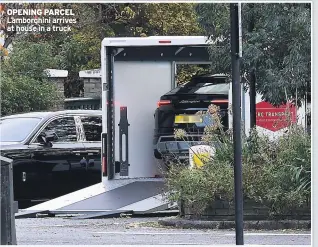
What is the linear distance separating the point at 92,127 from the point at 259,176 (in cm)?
407

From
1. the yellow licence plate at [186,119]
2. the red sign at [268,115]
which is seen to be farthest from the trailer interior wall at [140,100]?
the red sign at [268,115]

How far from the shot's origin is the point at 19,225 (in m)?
11.1

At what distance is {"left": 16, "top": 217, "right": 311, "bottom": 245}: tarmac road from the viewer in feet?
30.5

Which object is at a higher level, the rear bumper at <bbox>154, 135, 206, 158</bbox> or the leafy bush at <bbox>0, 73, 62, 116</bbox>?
the leafy bush at <bbox>0, 73, 62, 116</bbox>

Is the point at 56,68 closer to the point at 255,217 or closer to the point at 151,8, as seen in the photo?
the point at 151,8

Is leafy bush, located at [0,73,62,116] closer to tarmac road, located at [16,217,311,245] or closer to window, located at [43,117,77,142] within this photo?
window, located at [43,117,77,142]

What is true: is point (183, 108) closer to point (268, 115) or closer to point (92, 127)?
point (268, 115)

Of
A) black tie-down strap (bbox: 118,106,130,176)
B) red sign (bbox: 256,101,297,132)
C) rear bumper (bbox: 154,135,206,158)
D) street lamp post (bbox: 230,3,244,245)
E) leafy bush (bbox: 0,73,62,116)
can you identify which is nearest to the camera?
street lamp post (bbox: 230,3,244,245)

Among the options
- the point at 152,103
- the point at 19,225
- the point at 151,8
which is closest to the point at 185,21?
the point at 151,8

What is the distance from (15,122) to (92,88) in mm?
5137

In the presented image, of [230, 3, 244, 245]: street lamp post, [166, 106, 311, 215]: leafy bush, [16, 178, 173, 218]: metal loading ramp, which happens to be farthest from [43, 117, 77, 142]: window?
[230, 3, 244, 245]: street lamp post

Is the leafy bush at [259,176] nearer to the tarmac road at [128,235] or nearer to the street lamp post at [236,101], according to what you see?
the tarmac road at [128,235]

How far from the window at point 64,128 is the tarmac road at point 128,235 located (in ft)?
7.83

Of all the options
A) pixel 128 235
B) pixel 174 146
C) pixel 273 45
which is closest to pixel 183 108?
pixel 174 146
